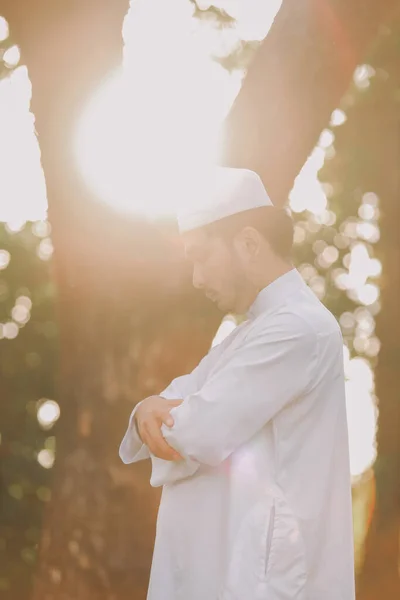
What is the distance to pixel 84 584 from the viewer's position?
5.22 meters

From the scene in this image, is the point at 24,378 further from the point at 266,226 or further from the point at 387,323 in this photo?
the point at 266,226

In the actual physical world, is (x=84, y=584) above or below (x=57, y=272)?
below

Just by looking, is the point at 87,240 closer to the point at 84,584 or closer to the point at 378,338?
the point at 84,584

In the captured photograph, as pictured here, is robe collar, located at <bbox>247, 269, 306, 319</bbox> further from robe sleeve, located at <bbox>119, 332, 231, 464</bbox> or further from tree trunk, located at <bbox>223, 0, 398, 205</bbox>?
tree trunk, located at <bbox>223, 0, 398, 205</bbox>

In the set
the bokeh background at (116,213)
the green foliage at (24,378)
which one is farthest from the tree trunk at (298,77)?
the green foliage at (24,378)

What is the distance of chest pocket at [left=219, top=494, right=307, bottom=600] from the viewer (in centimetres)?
281

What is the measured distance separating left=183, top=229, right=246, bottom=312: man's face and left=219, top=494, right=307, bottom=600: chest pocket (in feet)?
2.09

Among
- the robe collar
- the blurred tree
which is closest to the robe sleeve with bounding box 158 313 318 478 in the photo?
the robe collar

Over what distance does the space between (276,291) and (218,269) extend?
0.19 meters

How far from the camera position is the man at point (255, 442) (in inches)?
111

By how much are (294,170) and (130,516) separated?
82.2 inches

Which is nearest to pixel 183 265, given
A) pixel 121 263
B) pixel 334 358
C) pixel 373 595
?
pixel 121 263

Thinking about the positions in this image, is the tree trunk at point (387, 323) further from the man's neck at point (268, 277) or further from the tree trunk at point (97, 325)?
the man's neck at point (268, 277)

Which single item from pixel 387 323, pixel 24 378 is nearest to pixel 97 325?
pixel 387 323
